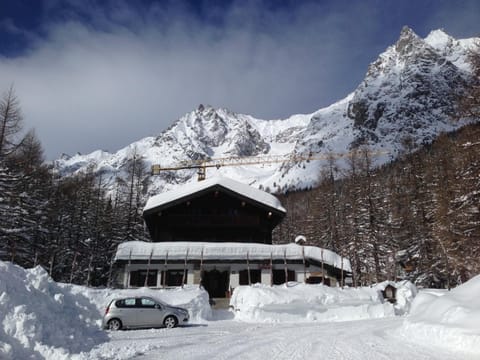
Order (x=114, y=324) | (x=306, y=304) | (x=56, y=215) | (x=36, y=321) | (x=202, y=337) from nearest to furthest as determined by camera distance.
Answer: (x=36, y=321) → (x=202, y=337) → (x=114, y=324) → (x=306, y=304) → (x=56, y=215)

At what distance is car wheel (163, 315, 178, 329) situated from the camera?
54.9ft

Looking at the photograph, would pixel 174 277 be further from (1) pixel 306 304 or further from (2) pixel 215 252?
(1) pixel 306 304

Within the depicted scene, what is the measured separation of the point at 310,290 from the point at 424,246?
1705 cm

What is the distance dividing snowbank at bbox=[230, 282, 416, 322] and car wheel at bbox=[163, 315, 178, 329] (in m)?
4.63

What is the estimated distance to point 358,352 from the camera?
9922 mm

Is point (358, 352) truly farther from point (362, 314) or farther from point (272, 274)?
point (272, 274)

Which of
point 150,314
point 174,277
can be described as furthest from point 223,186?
point 150,314

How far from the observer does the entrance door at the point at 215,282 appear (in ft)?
93.5

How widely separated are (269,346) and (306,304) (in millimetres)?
10275

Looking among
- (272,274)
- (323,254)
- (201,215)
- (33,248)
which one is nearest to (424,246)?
(323,254)

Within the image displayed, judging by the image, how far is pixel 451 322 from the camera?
32.1 ft

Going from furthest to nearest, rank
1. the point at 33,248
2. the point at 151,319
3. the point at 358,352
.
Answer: the point at 33,248 < the point at 151,319 < the point at 358,352

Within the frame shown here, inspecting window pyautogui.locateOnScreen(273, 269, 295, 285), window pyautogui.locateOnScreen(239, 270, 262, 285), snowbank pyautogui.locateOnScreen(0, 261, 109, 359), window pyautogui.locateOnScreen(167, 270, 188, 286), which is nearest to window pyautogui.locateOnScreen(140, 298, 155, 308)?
snowbank pyautogui.locateOnScreen(0, 261, 109, 359)

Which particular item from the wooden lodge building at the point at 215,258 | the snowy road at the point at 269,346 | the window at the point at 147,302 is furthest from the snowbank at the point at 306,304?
the snowy road at the point at 269,346
